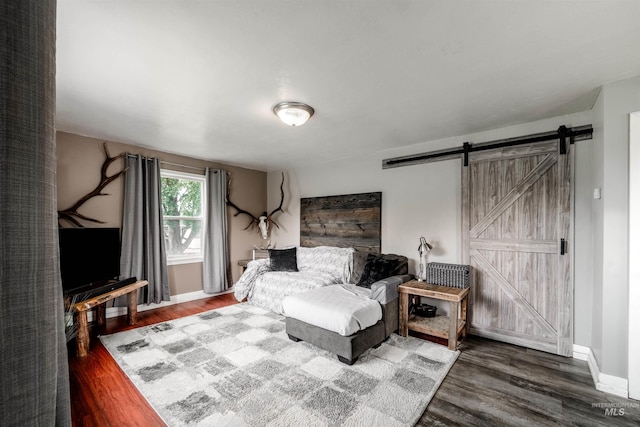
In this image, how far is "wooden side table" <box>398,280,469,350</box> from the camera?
288cm

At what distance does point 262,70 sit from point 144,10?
0.77 meters

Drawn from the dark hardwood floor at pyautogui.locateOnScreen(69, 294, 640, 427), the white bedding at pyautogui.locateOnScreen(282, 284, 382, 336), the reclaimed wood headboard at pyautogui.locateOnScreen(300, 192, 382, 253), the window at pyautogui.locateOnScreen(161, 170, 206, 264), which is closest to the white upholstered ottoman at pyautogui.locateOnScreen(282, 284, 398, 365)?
the white bedding at pyautogui.locateOnScreen(282, 284, 382, 336)

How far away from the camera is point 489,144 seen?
10.8 ft

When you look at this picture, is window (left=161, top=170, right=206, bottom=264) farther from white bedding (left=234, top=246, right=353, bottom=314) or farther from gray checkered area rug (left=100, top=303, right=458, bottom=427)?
gray checkered area rug (left=100, top=303, right=458, bottom=427)

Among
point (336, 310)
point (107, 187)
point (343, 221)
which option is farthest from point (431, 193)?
point (107, 187)

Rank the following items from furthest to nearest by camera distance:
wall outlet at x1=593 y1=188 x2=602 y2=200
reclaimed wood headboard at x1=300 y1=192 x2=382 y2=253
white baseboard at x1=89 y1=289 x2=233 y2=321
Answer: reclaimed wood headboard at x1=300 y1=192 x2=382 y2=253
white baseboard at x1=89 y1=289 x2=233 y2=321
wall outlet at x1=593 y1=188 x2=602 y2=200

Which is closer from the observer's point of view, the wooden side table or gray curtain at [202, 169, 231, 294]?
the wooden side table

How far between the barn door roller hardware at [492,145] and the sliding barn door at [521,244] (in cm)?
6

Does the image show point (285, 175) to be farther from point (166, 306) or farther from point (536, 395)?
point (536, 395)

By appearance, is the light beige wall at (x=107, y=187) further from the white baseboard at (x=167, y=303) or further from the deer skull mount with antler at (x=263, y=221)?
the deer skull mount with antler at (x=263, y=221)

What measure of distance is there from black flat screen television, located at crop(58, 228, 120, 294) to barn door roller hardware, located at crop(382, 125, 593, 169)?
391cm

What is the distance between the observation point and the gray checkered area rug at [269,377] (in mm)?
1950

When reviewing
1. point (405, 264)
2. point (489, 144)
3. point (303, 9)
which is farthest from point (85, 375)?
point (489, 144)

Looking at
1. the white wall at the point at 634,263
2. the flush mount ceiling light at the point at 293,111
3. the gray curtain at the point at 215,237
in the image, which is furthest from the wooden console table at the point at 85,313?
the white wall at the point at 634,263
